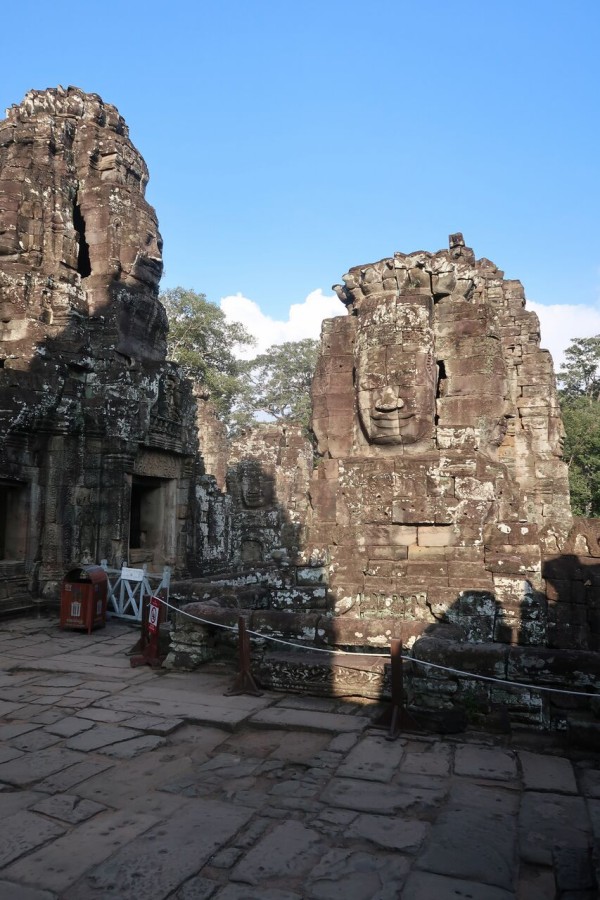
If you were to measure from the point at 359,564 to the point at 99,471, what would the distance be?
248 inches

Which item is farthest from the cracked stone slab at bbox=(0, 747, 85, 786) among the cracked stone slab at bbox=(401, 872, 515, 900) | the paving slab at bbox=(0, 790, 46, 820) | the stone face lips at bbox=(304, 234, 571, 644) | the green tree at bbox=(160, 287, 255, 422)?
the green tree at bbox=(160, 287, 255, 422)

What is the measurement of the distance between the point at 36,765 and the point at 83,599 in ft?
17.9

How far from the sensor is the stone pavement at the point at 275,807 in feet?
8.63

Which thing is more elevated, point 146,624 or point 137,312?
point 137,312

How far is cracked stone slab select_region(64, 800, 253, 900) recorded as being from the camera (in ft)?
8.45

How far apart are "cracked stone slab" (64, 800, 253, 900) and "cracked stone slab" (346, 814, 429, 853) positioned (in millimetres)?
574

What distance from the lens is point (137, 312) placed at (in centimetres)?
1335

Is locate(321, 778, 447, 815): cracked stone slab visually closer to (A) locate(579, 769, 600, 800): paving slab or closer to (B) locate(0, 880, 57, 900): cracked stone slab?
(A) locate(579, 769, 600, 800): paving slab

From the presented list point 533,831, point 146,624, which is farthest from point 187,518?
point 533,831

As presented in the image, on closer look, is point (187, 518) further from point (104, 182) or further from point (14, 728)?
point (14, 728)

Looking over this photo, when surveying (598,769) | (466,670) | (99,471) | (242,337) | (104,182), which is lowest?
(598,769)

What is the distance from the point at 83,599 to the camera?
361 inches

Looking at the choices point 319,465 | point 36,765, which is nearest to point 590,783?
point 36,765

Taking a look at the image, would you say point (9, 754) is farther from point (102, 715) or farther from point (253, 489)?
point (253, 489)
